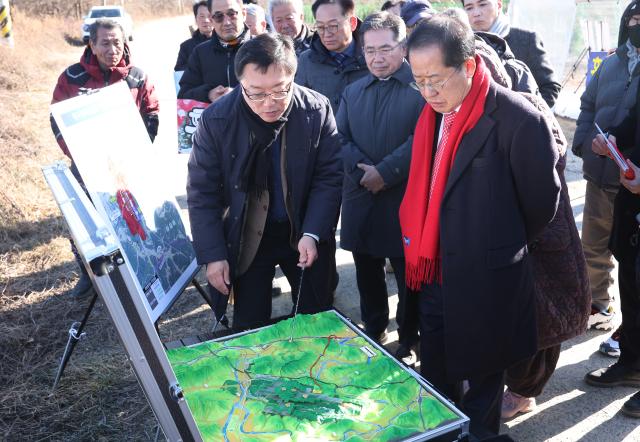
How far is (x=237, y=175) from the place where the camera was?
2723 millimetres

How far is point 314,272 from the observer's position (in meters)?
3.01

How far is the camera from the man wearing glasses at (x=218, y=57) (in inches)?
175

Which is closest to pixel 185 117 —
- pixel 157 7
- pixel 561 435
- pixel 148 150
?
pixel 148 150

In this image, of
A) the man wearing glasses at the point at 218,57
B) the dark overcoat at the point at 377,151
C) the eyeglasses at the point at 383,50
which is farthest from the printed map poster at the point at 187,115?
the eyeglasses at the point at 383,50

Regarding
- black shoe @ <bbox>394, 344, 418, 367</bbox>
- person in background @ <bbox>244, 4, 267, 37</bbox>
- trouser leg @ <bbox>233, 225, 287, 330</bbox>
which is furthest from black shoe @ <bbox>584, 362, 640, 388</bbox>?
person in background @ <bbox>244, 4, 267, 37</bbox>

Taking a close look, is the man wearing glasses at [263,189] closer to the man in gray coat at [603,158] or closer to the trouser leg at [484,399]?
the trouser leg at [484,399]

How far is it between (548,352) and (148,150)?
85.6 inches

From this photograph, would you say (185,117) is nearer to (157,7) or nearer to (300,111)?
(300,111)

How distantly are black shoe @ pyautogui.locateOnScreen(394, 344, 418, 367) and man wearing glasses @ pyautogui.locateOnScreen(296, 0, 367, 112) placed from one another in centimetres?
165

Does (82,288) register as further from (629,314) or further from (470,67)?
(629,314)

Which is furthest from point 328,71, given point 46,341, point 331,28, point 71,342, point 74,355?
point 46,341

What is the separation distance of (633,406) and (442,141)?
1690mm

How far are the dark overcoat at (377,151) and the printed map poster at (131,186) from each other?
3.16ft

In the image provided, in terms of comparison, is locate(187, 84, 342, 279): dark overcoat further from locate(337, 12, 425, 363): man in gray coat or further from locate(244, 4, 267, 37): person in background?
locate(244, 4, 267, 37): person in background
